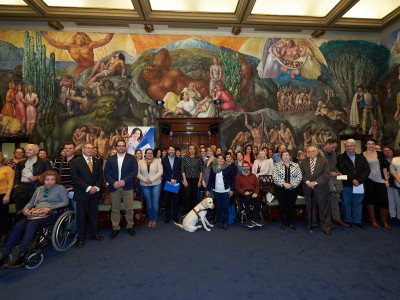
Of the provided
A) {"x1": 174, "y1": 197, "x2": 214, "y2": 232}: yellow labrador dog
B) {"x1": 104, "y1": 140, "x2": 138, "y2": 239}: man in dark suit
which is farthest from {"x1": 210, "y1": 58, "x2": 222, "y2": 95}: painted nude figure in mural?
{"x1": 174, "y1": 197, "x2": 214, "y2": 232}: yellow labrador dog

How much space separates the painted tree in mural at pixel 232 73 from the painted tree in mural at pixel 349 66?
3.77 m

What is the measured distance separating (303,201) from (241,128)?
14.5 ft

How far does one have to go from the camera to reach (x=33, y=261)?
145 inches

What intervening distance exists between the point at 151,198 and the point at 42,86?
728 centimetres

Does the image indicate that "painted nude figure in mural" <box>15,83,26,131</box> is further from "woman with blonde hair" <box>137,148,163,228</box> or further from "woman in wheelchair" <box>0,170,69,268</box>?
"woman with blonde hair" <box>137,148,163,228</box>

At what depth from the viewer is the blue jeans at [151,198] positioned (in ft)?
18.7

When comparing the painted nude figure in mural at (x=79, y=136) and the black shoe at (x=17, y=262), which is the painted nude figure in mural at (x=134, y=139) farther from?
the black shoe at (x=17, y=262)

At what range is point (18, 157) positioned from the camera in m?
5.27

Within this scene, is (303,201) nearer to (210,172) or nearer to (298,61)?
(210,172)

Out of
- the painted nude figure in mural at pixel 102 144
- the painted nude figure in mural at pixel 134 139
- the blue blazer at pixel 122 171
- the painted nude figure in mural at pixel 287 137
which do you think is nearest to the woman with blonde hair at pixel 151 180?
the blue blazer at pixel 122 171

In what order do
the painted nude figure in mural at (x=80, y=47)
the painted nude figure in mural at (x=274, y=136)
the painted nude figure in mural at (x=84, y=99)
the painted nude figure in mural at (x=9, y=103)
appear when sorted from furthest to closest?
the painted nude figure in mural at (x=274, y=136) < the painted nude figure in mural at (x=80, y=47) < the painted nude figure in mural at (x=84, y=99) < the painted nude figure in mural at (x=9, y=103)

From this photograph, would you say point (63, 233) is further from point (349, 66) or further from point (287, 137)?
point (349, 66)

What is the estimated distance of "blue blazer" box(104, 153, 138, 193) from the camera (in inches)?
197

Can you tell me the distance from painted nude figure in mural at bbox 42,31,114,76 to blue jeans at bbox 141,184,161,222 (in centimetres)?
674
